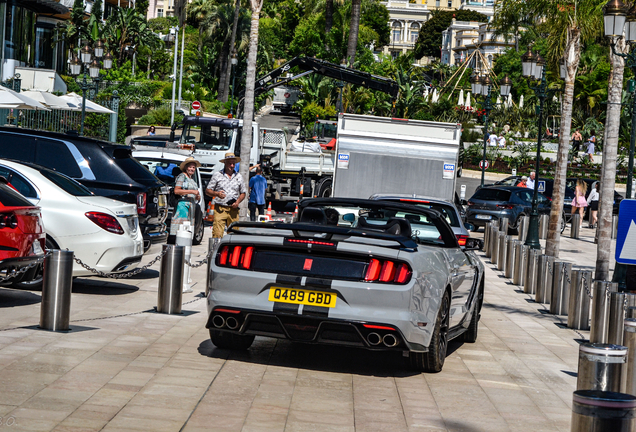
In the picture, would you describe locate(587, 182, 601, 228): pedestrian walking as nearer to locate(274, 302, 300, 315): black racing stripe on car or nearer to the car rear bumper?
the car rear bumper

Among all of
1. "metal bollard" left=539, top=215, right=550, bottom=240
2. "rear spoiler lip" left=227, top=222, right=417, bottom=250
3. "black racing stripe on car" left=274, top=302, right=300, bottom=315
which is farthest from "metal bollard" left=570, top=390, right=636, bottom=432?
"metal bollard" left=539, top=215, right=550, bottom=240

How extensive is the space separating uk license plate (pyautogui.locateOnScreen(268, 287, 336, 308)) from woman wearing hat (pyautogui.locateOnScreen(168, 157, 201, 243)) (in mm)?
6750

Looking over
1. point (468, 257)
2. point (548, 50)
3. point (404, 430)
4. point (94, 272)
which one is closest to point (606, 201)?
point (548, 50)

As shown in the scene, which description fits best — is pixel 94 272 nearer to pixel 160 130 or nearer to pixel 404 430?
pixel 404 430

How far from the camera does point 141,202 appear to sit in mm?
12641

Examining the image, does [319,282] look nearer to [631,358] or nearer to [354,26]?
[631,358]

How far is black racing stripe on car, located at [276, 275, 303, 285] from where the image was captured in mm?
6820

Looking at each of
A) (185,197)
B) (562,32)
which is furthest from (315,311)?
(562,32)

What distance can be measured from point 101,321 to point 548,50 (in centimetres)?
1528

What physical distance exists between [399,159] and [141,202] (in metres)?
8.53

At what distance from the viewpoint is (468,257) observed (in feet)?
29.9

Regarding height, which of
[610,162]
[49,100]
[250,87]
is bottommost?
[610,162]

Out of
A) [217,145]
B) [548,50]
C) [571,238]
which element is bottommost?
[571,238]

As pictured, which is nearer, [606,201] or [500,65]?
[606,201]
